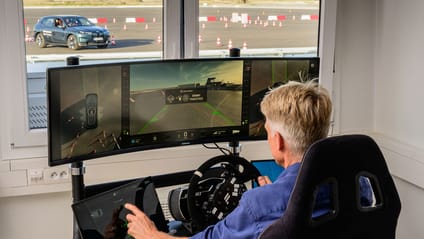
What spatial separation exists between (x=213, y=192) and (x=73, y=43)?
1.15m

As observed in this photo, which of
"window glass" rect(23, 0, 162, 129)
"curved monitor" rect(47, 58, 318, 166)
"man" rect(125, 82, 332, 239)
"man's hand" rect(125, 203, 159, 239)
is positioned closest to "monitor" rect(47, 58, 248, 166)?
"curved monitor" rect(47, 58, 318, 166)

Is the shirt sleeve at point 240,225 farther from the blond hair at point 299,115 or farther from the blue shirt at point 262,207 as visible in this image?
the blond hair at point 299,115

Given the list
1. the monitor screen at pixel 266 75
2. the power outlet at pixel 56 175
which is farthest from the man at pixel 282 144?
the power outlet at pixel 56 175

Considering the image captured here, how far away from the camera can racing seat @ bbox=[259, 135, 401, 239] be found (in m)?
1.49

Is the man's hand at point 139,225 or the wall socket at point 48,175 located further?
the wall socket at point 48,175

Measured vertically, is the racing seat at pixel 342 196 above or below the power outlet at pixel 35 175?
above

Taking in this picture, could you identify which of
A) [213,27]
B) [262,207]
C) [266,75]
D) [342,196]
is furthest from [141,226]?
[213,27]

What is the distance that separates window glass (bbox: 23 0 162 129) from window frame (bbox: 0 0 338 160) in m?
0.05

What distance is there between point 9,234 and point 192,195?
1.17m

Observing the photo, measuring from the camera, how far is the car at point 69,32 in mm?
2838

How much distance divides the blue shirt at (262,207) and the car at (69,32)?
151 cm

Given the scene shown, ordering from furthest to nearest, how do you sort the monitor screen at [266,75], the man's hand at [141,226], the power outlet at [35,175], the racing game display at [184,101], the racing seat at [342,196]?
the power outlet at [35,175]
the monitor screen at [266,75]
the racing game display at [184,101]
the man's hand at [141,226]
the racing seat at [342,196]

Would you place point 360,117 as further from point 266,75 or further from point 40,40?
point 40,40

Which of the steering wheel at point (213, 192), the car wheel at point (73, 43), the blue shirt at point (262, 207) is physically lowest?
the steering wheel at point (213, 192)
